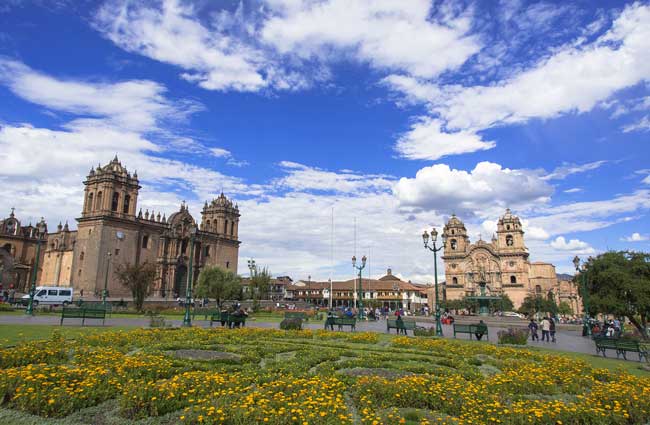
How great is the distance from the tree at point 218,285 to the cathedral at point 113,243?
6625 mm

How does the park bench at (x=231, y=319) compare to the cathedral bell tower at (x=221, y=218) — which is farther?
the cathedral bell tower at (x=221, y=218)

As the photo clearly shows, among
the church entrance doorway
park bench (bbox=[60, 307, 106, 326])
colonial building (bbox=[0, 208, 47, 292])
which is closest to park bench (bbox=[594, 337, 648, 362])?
park bench (bbox=[60, 307, 106, 326])

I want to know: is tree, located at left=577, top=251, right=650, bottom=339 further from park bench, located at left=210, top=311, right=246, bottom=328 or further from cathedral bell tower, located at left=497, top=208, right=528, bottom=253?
cathedral bell tower, located at left=497, top=208, right=528, bottom=253

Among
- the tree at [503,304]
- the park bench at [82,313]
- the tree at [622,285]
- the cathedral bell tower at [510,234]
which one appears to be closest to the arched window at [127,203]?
the park bench at [82,313]

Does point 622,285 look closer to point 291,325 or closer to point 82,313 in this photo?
point 291,325

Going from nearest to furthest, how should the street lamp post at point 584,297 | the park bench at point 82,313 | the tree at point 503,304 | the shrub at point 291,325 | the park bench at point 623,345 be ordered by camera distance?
the park bench at point 623,345 → the park bench at point 82,313 → the shrub at point 291,325 → the street lamp post at point 584,297 → the tree at point 503,304

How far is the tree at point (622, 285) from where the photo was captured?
27.0m

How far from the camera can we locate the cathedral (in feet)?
190

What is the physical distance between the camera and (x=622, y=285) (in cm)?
2755

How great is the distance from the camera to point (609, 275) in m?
28.0

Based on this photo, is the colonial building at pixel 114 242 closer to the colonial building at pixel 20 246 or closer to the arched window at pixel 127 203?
the arched window at pixel 127 203

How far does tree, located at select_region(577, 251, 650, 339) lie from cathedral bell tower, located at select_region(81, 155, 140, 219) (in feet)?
189

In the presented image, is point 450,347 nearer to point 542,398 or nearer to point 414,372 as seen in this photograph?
point 414,372

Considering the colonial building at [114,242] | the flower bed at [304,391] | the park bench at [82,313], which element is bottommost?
the flower bed at [304,391]
